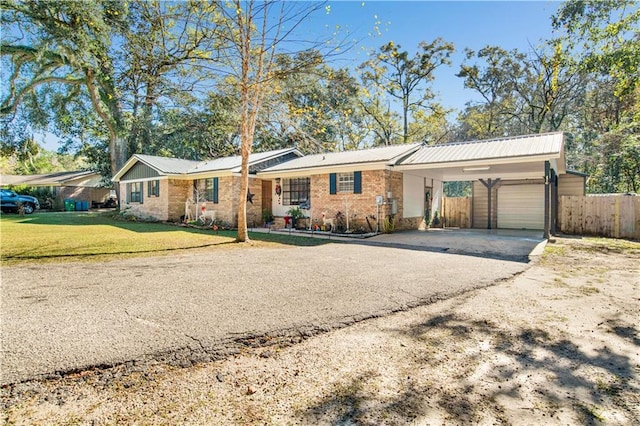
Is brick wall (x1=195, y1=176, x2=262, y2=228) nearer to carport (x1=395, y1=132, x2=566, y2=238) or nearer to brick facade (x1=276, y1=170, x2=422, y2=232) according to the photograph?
brick facade (x1=276, y1=170, x2=422, y2=232)

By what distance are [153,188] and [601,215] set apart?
21.4 metres

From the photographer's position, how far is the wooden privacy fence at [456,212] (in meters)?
17.6

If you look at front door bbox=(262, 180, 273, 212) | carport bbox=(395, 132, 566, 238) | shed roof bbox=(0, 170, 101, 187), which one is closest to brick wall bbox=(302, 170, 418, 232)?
carport bbox=(395, 132, 566, 238)

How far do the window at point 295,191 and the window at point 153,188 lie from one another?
7419 mm

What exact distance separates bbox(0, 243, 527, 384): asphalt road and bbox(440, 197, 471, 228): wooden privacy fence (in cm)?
1054

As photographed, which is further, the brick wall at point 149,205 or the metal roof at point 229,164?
the brick wall at point 149,205

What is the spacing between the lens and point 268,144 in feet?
91.6

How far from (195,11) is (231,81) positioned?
7.12 ft

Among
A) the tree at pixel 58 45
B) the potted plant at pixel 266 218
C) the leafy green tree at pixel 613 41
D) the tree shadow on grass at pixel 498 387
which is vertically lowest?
the tree shadow on grass at pixel 498 387

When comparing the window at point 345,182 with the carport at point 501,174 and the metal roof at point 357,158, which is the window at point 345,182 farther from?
the carport at point 501,174

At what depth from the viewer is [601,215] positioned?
1305 centimetres

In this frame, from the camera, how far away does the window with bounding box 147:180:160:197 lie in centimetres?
1855

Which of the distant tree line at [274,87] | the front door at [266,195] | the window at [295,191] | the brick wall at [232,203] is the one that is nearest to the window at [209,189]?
the brick wall at [232,203]

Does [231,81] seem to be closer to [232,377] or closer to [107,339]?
[107,339]
